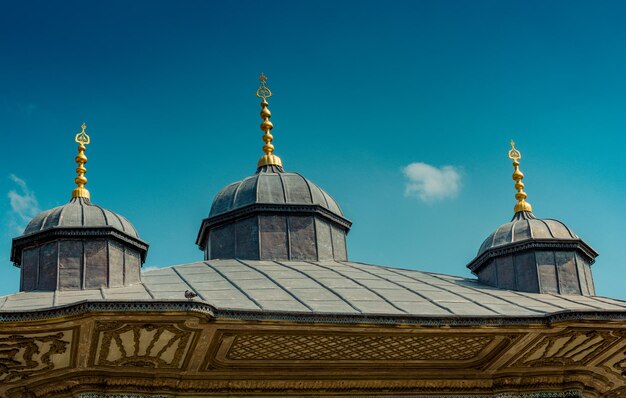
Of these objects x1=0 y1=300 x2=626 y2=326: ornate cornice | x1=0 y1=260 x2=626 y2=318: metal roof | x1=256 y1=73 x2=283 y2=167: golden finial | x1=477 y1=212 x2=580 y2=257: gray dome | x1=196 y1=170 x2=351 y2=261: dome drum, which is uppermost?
x1=256 y1=73 x2=283 y2=167: golden finial

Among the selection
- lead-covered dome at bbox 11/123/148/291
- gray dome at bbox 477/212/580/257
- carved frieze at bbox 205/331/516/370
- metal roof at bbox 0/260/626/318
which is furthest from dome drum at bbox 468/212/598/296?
lead-covered dome at bbox 11/123/148/291

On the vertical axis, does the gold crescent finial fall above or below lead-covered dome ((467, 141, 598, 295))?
above

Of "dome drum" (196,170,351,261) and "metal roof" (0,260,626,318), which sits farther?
"dome drum" (196,170,351,261)

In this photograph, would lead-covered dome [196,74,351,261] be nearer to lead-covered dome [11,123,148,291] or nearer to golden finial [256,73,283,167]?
golden finial [256,73,283,167]

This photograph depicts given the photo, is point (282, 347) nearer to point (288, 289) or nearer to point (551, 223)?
point (288, 289)

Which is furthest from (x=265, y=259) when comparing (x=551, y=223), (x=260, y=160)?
(x=551, y=223)

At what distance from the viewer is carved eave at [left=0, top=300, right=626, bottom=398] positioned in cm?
1284

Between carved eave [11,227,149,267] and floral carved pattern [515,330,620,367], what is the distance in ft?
21.4

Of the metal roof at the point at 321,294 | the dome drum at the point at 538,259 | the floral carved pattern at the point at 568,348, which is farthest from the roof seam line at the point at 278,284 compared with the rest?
the dome drum at the point at 538,259

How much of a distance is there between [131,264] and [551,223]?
800cm

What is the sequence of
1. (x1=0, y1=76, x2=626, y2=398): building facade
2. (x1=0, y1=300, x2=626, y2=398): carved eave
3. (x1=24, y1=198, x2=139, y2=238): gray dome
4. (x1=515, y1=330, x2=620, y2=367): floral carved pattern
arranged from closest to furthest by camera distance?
(x1=0, y1=300, x2=626, y2=398): carved eave
(x1=0, y1=76, x2=626, y2=398): building facade
(x1=515, y1=330, x2=620, y2=367): floral carved pattern
(x1=24, y1=198, x2=139, y2=238): gray dome

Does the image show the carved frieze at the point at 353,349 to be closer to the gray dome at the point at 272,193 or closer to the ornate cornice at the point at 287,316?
the ornate cornice at the point at 287,316

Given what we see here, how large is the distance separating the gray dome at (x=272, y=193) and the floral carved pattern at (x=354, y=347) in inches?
197

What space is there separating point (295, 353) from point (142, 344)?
2335mm
